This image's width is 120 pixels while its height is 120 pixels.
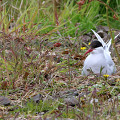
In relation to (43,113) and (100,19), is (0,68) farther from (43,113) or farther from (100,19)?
(100,19)

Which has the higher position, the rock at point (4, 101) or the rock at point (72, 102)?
the rock at point (4, 101)

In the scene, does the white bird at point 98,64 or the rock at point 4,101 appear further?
the white bird at point 98,64

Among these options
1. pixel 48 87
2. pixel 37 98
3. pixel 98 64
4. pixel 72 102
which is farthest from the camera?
pixel 98 64

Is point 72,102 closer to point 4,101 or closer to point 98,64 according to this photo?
point 4,101

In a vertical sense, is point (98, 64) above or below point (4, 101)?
above

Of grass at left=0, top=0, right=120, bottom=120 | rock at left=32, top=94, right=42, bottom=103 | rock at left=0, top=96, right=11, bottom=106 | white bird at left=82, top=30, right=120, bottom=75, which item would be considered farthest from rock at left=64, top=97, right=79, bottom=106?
white bird at left=82, top=30, right=120, bottom=75

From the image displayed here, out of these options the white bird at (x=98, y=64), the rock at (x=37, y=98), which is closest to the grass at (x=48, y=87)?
the rock at (x=37, y=98)

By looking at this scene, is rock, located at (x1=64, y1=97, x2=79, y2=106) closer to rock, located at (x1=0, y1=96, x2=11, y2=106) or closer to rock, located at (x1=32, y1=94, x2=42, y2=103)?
rock, located at (x1=32, y1=94, x2=42, y2=103)

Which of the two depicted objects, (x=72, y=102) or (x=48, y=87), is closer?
(x=72, y=102)

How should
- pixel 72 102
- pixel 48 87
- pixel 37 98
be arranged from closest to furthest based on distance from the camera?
pixel 72 102 < pixel 37 98 < pixel 48 87

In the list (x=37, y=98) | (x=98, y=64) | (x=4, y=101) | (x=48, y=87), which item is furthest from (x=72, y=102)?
(x=98, y=64)

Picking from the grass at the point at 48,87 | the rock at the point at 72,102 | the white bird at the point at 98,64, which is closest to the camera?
the grass at the point at 48,87

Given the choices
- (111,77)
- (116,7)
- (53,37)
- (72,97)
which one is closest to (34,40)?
(53,37)

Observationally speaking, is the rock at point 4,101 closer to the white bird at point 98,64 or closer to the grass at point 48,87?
the grass at point 48,87
